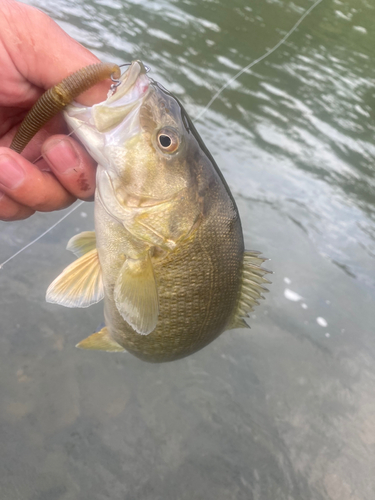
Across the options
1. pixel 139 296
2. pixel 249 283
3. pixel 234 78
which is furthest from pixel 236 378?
pixel 234 78

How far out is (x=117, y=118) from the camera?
1271mm

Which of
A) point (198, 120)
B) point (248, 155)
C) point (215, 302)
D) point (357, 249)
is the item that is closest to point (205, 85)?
point (198, 120)

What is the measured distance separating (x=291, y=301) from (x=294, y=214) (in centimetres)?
120

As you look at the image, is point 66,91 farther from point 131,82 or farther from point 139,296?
point 139,296

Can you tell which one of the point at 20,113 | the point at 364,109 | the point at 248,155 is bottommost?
the point at 248,155

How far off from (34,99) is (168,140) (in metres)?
0.69

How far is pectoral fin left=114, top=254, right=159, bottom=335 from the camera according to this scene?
1.48 meters

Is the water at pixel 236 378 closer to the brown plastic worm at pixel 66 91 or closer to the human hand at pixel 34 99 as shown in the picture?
the human hand at pixel 34 99

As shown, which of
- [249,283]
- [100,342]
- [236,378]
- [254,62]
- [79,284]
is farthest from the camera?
[254,62]

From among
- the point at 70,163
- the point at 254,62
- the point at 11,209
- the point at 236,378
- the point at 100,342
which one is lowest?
the point at 236,378

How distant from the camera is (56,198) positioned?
1664 mm

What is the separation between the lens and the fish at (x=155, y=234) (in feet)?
4.28

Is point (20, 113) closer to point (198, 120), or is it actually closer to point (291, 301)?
point (291, 301)

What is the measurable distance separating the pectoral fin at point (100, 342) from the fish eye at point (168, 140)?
3.22 ft
